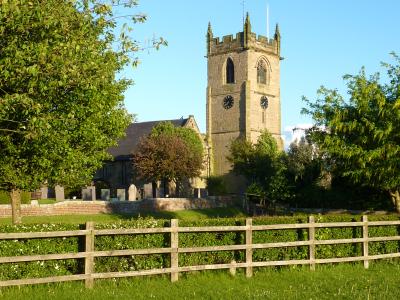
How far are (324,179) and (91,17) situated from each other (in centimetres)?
3326

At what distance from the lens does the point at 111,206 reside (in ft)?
133

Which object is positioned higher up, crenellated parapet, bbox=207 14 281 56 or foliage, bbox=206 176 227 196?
crenellated parapet, bbox=207 14 281 56

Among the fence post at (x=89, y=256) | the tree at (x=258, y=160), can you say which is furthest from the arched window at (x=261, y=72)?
the fence post at (x=89, y=256)

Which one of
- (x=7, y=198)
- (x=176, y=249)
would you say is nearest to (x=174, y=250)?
(x=176, y=249)

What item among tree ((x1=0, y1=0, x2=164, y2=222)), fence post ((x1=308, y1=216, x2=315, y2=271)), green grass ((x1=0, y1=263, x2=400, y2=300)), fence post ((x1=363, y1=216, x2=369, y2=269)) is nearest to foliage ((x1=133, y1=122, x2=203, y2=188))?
tree ((x1=0, y1=0, x2=164, y2=222))

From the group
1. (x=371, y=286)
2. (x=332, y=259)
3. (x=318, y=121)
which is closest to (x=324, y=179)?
(x=318, y=121)

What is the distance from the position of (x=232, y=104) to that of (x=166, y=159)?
23.7 metres

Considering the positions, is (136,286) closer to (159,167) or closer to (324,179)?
(324,179)

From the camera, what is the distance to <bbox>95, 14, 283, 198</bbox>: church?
74.6 meters

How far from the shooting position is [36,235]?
11.0 m

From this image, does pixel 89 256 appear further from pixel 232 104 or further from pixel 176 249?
pixel 232 104

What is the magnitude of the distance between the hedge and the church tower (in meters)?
61.2

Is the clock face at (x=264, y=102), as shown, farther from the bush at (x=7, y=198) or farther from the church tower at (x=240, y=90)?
the bush at (x=7, y=198)

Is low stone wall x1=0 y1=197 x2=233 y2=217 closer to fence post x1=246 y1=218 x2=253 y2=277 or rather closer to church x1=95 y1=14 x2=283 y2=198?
fence post x1=246 y1=218 x2=253 y2=277
